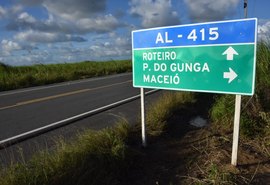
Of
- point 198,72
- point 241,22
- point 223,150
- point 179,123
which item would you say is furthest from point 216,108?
point 241,22

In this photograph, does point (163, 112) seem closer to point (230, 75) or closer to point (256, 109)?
point (256, 109)

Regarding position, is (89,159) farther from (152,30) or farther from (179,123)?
(179,123)

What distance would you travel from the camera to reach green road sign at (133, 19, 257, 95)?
154 inches

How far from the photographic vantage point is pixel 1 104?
33.0 feet

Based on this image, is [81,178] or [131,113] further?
[131,113]

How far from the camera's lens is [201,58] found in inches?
170

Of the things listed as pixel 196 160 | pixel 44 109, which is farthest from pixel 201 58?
pixel 44 109

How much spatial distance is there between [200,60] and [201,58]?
34 mm

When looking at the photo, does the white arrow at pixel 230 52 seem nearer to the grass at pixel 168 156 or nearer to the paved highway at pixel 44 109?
the grass at pixel 168 156

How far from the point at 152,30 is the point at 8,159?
2792 mm

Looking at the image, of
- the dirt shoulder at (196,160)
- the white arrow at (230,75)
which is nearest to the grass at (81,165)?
the dirt shoulder at (196,160)

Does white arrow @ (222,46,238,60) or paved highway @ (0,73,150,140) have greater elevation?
white arrow @ (222,46,238,60)

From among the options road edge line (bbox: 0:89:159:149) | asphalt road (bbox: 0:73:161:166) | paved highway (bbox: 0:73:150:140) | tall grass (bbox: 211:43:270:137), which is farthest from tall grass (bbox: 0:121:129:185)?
paved highway (bbox: 0:73:150:140)

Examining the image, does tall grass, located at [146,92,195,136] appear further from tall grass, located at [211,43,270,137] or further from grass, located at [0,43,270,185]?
tall grass, located at [211,43,270,137]
